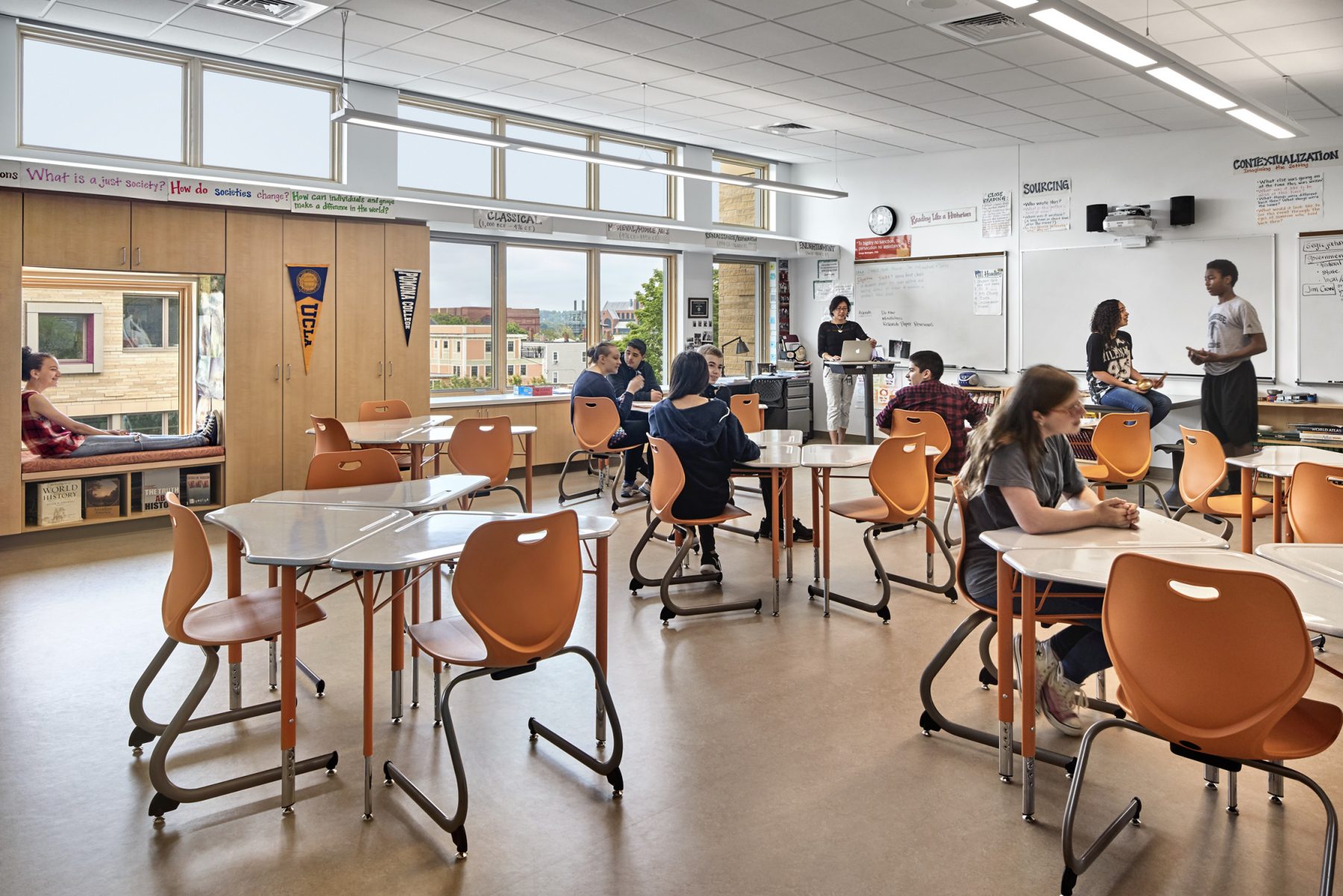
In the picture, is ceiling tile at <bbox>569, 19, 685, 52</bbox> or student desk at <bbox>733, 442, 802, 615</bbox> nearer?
student desk at <bbox>733, 442, 802, 615</bbox>

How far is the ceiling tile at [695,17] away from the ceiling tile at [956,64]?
149 cm

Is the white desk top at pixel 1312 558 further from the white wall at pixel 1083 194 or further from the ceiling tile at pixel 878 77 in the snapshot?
the white wall at pixel 1083 194

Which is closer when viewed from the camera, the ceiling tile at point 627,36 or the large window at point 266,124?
the ceiling tile at point 627,36

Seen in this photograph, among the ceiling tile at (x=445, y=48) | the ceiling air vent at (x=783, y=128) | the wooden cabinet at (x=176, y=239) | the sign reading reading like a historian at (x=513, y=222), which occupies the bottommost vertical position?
the wooden cabinet at (x=176, y=239)

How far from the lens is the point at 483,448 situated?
602 centimetres

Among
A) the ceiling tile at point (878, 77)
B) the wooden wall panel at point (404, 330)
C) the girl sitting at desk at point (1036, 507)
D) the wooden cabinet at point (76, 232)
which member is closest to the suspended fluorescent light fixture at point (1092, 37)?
the girl sitting at desk at point (1036, 507)

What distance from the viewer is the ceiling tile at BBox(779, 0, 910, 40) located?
586 centimetres

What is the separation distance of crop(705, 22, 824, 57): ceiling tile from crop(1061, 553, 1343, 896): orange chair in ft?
16.3

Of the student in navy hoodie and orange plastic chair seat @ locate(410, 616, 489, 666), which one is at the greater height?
the student in navy hoodie

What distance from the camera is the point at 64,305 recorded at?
21.8 feet

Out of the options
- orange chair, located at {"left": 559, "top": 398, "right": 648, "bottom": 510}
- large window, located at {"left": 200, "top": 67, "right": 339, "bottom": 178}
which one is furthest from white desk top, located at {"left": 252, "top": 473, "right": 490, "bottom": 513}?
large window, located at {"left": 200, "top": 67, "right": 339, "bottom": 178}

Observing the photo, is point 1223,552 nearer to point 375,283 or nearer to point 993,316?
point 375,283

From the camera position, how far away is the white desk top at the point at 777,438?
5754mm

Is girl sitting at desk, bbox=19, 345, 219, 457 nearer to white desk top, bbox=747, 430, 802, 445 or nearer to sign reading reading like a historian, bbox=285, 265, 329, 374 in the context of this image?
sign reading reading like a historian, bbox=285, 265, 329, 374
